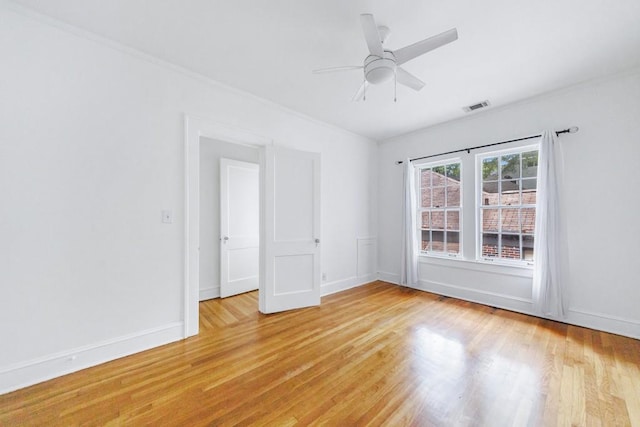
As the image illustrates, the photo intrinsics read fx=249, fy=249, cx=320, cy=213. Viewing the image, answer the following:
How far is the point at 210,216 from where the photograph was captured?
3.85 m

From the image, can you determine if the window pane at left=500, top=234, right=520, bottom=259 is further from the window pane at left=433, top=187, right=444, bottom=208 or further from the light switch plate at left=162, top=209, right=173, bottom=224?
the light switch plate at left=162, top=209, right=173, bottom=224

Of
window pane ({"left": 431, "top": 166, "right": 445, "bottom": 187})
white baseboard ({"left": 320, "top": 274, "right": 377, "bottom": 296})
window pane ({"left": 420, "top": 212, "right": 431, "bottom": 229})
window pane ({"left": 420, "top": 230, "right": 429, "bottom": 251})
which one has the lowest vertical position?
white baseboard ({"left": 320, "top": 274, "right": 377, "bottom": 296})

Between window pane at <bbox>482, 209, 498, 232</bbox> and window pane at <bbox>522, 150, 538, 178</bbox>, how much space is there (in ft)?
1.99

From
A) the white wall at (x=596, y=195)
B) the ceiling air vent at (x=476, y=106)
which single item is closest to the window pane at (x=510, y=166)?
the white wall at (x=596, y=195)

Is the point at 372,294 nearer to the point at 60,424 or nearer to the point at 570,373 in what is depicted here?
the point at 570,373

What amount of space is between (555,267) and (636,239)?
28.0 inches

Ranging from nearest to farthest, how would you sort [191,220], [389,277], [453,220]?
[191,220]
[453,220]
[389,277]

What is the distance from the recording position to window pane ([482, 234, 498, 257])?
Answer: 3.57m

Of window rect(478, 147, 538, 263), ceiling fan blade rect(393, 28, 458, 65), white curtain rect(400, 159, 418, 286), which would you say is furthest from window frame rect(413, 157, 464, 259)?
ceiling fan blade rect(393, 28, 458, 65)

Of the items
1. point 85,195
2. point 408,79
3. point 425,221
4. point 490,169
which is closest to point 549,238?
point 490,169

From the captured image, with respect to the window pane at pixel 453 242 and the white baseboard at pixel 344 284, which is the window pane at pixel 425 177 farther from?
the white baseboard at pixel 344 284

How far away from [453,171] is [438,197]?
47 cm

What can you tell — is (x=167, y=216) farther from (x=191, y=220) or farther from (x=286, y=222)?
(x=286, y=222)

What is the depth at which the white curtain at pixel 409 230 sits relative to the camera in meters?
4.22
